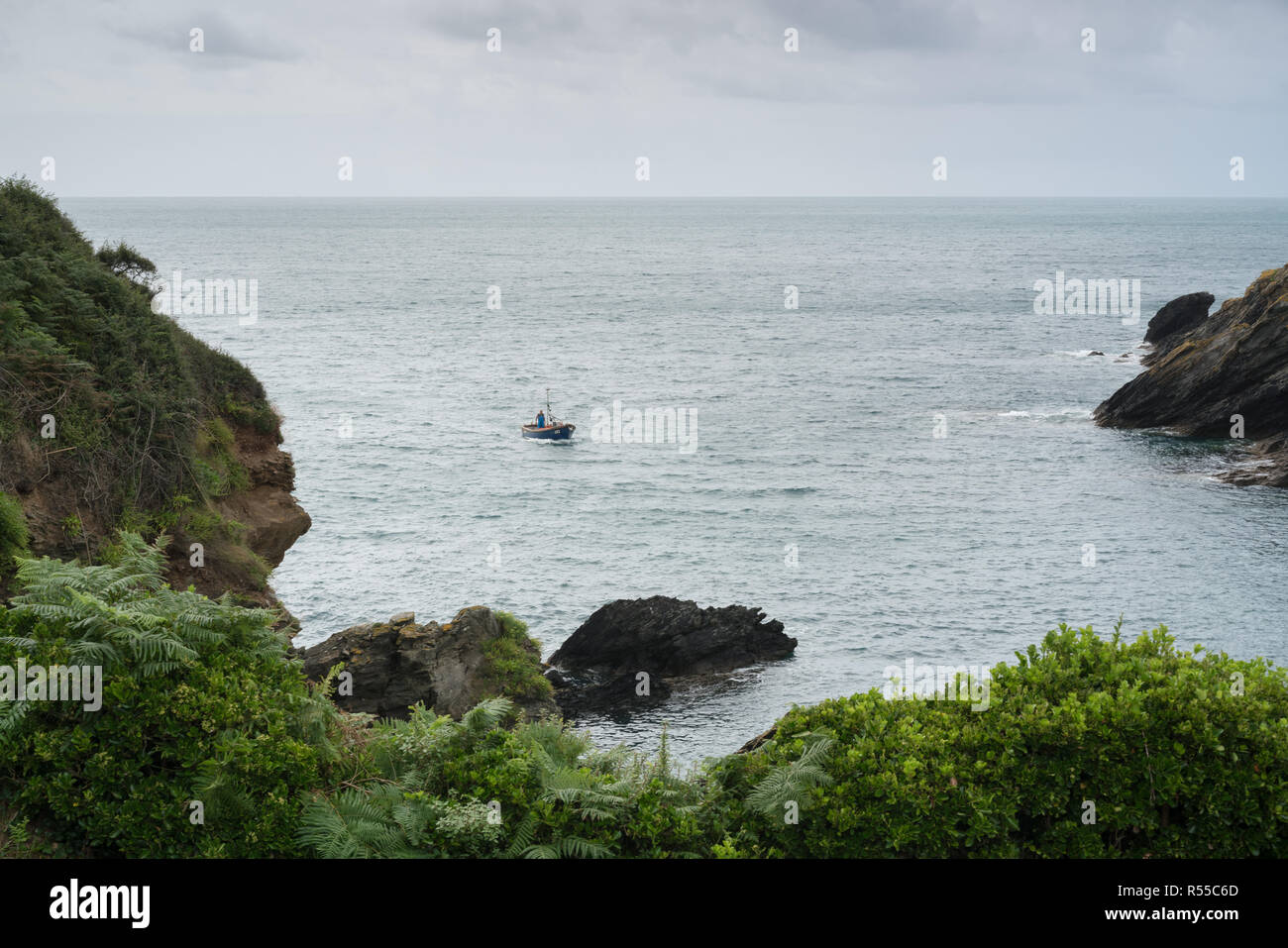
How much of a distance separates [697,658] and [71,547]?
25719mm

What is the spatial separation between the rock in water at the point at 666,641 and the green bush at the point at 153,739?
28889 millimetres

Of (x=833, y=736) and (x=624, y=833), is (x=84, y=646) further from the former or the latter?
(x=833, y=736)

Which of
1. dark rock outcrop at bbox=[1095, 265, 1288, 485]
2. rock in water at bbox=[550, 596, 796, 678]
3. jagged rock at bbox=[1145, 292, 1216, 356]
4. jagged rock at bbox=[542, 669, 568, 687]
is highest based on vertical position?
jagged rock at bbox=[1145, 292, 1216, 356]

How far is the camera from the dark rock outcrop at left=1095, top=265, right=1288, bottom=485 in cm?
5575

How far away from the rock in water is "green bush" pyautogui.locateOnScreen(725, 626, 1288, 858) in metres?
29.2

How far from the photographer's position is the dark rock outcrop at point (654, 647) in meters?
35.1

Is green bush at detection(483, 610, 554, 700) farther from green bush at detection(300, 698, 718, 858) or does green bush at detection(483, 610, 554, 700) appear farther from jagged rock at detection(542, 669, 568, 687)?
green bush at detection(300, 698, 718, 858)

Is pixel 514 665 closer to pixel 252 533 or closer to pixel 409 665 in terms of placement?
pixel 409 665

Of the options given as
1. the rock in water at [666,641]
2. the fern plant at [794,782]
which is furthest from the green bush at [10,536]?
the rock in water at [666,641]

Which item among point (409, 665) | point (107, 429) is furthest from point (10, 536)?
point (409, 665)

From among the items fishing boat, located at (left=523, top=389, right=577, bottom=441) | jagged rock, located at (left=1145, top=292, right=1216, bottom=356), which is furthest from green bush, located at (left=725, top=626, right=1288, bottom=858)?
jagged rock, located at (left=1145, top=292, right=1216, bottom=356)

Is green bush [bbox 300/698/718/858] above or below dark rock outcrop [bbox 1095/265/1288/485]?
below

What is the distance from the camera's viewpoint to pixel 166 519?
1691cm
